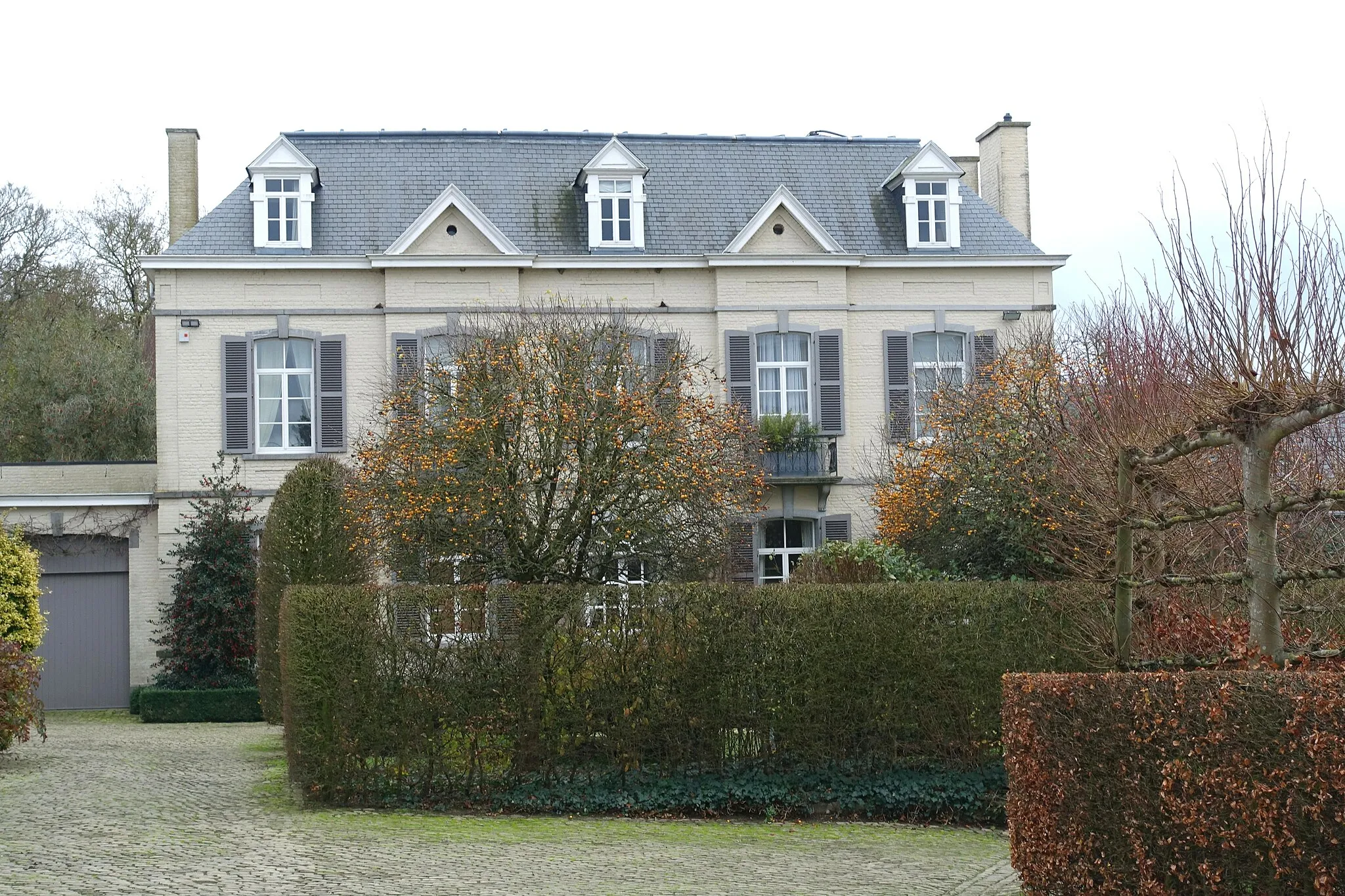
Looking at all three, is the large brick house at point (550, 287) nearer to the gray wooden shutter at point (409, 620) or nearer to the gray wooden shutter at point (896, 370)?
the gray wooden shutter at point (896, 370)

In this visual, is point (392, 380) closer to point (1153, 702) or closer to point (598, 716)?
point (598, 716)

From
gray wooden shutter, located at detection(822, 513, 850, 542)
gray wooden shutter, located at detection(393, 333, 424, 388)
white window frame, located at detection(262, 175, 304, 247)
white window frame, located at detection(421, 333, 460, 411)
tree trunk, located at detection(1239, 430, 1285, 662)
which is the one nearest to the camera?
tree trunk, located at detection(1239, 430, 1285, 662)

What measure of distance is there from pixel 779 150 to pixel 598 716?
1715 centimetres

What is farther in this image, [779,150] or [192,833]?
[779,150]

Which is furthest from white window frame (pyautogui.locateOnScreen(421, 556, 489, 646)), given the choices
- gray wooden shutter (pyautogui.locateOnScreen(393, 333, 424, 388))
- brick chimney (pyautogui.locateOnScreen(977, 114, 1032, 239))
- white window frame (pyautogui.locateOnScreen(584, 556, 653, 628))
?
brick chimney (pyautogui.locateOnScreen(977, 114, 1032, 239))

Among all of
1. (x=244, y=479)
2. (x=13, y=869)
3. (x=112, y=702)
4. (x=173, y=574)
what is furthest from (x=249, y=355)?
(x=13, y=869)

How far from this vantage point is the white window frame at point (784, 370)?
25.7m

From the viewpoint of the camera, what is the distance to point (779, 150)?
28.0m

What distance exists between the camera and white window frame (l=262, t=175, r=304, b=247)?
25.5m

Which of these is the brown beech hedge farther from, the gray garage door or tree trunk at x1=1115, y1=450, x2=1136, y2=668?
the gray garage door

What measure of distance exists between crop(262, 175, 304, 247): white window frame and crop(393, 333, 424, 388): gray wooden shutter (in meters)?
2.48

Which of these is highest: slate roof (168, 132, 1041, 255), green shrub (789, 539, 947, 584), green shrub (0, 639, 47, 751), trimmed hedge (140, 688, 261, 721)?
slate roof (168, 132, 1041, 255)

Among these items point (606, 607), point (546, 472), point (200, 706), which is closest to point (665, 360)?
point (546, 472)

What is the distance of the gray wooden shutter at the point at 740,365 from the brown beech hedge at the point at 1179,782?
54.8 feet
